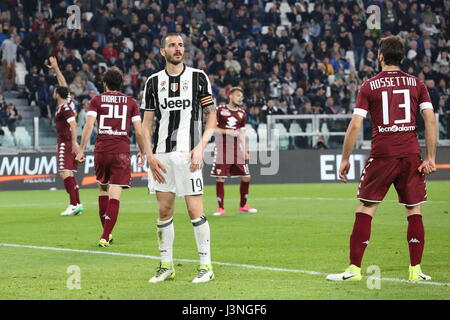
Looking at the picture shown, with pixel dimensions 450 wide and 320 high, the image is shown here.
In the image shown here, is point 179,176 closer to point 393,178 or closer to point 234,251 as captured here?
point 393,178

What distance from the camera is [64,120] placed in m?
16.5

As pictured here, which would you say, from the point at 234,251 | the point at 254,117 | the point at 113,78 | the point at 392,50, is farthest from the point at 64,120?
the point at 254,117

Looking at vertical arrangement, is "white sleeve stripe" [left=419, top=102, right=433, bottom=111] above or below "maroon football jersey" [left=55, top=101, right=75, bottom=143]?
below

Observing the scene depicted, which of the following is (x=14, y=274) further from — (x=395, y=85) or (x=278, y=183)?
(x=278, y=183)

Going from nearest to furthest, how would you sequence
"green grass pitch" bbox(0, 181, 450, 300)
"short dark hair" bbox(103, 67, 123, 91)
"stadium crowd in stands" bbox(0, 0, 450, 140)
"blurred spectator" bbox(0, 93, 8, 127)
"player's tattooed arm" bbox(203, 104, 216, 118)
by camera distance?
"green grass pitch" bbox(0, 181, 450, 300) → "player's tattooed arm" bbox(203, 104, 216, 118) → "short dark hair" bbox(103, 67, 123, 91) → "blurred spectator" bbox(0, 93, 8, 127) → "stadium crowd in stands" bbox(0, 0, 450, 140)

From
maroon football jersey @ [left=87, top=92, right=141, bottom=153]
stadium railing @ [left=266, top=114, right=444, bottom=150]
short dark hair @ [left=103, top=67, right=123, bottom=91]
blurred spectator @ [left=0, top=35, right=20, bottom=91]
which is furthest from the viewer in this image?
blurred spectator @ [left=0, top=35, right=20, bottom=91]

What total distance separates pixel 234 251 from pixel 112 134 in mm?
2669

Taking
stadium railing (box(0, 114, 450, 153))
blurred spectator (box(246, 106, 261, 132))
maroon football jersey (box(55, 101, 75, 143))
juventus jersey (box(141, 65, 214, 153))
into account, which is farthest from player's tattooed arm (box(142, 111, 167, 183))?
blurred spectator (box(246, 106, 261, 132))

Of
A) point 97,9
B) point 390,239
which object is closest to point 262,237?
point 390,239

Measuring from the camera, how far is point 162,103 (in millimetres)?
8555

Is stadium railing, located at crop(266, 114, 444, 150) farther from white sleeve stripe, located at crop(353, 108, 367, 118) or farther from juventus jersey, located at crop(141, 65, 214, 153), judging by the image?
white sleeve stripe, located at crop(353, 108, 367, 118)

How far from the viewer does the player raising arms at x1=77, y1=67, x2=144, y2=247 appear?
1218cm

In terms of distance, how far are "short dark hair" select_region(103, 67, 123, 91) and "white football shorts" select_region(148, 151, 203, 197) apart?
3796 millimetres

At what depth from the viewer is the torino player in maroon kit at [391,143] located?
27.1 feet
